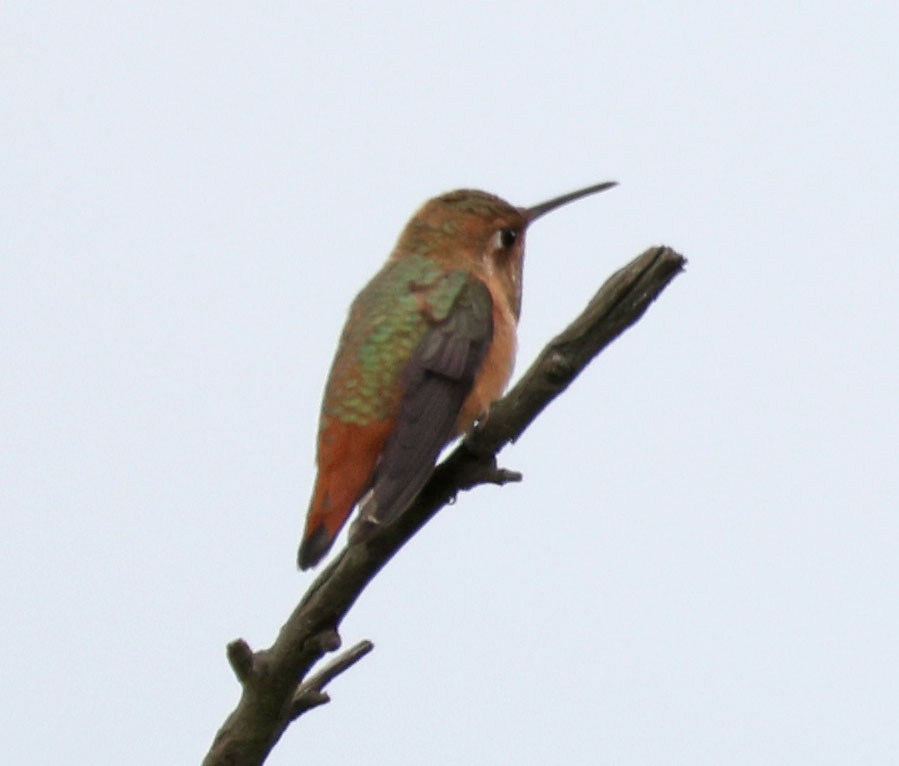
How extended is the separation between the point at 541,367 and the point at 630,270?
333 mm

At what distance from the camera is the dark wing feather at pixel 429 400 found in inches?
182

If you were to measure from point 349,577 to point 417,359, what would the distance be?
1.60 meters

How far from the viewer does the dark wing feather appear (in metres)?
4.63

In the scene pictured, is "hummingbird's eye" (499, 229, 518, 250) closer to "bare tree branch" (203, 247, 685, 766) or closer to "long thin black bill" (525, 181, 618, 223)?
"long thin black bill" (525, 181, 618, 223)

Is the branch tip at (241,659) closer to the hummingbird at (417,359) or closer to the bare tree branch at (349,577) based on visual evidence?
the bare tree branch at (349,577)

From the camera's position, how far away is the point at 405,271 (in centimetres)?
636

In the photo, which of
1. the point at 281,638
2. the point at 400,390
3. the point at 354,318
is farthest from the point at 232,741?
the point at 354,318

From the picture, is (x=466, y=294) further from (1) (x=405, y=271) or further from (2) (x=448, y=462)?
(2) (x=448, y=462)

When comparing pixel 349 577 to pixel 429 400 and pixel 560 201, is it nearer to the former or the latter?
pixel 429 400

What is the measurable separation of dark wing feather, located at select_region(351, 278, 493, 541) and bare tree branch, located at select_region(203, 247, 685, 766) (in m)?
0.24

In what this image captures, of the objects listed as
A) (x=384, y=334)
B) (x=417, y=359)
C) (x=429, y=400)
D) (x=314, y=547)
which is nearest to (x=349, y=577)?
(x=314, y=547)

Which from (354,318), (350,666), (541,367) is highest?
(354,318)

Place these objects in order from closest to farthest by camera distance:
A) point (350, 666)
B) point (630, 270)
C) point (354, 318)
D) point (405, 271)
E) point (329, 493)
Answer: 1. point (630, 270)
2. point (350, 666)
3. point (329, 493)
4. point (354, 318)
5. point (405, 271)

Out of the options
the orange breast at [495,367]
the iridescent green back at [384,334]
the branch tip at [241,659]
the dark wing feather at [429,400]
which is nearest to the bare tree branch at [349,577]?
the branch tip at [241,659]
